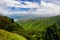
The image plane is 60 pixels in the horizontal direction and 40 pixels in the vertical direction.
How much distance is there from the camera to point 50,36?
10944 centimetres

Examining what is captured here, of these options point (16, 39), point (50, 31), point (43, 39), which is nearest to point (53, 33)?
point (50, 31)

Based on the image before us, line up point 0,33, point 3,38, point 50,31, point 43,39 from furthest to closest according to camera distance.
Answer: point 50,31
point 43,39
point 0,33
point 3,38

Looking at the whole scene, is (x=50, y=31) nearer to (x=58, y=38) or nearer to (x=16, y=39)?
(x=58, y=38)

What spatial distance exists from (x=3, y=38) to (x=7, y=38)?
33.3 inches

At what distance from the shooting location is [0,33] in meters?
18.6

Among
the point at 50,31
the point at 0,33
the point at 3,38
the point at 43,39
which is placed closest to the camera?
the point at 3,38

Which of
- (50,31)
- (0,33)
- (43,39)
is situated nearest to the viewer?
(0,33)

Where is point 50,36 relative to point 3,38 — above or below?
below

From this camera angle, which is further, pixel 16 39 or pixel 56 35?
pixel 56 35

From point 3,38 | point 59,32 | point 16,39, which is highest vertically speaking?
point 3,38

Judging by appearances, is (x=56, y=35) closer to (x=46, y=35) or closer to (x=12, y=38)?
(x=46, y=35)

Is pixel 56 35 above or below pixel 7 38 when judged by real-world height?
below

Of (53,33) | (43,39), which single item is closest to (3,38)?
(43,39)

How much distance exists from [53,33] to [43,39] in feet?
31.5
